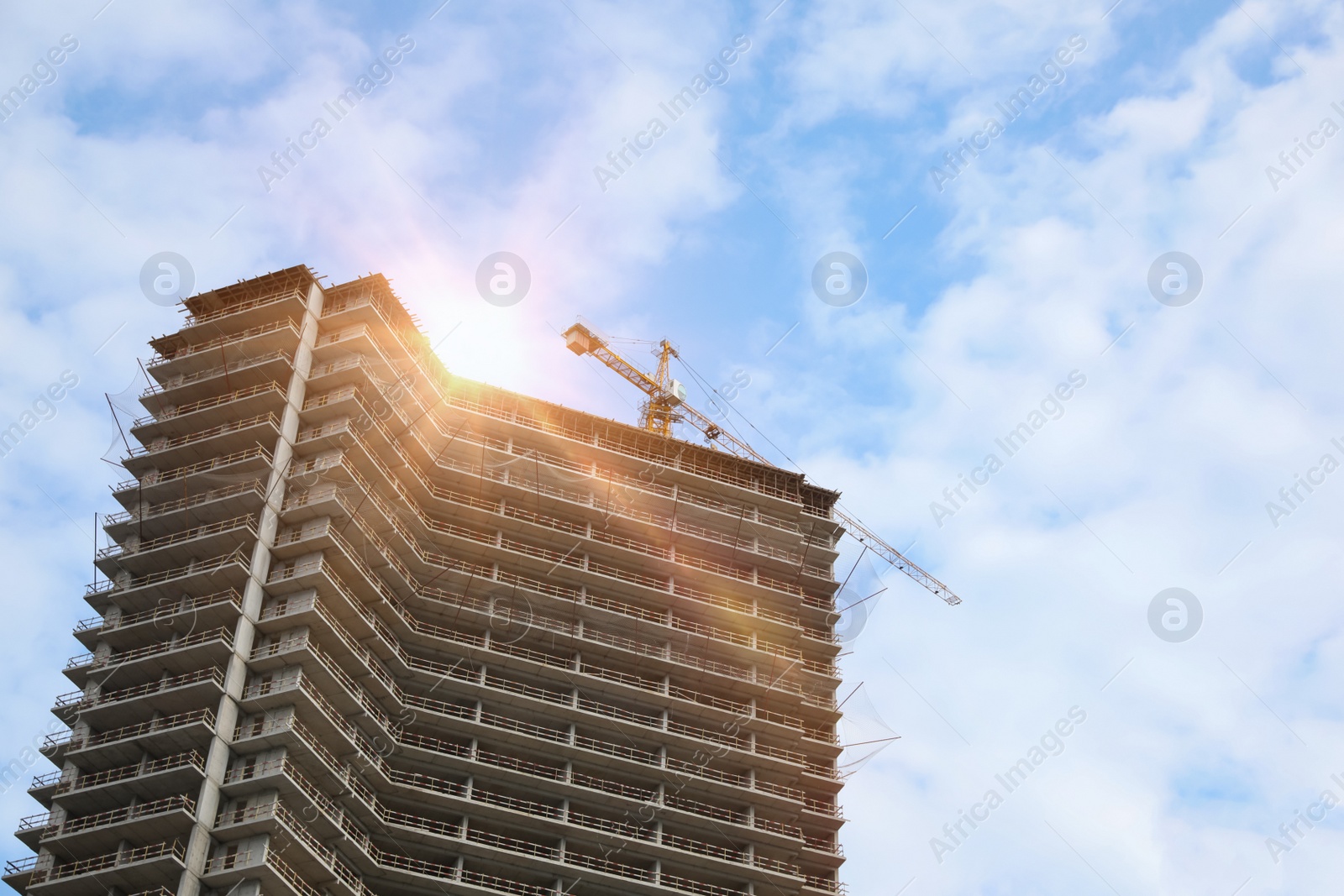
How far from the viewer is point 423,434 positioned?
96625 mm

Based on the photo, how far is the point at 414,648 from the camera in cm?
9006

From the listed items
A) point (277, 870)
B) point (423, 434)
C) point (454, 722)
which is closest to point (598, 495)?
point (423, 434)

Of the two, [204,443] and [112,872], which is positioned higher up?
[204,443]

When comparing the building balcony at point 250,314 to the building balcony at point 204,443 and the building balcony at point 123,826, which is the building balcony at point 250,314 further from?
the building balcony at point 123,826

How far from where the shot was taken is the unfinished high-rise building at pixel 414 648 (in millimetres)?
77375

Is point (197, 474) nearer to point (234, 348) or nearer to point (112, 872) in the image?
point (234, 348)

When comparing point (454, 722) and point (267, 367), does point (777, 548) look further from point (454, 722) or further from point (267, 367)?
point (267, 367)

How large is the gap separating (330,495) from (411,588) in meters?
8.73

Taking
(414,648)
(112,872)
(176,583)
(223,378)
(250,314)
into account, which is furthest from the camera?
(250,314)

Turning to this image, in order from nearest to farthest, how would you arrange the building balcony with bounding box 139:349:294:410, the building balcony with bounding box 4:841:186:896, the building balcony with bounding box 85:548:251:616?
the building balcony with bounding box 4:841:186:896, the building balcony with bounding box 85:548:251:616, the building balcony with bounding box 139:349:294:410

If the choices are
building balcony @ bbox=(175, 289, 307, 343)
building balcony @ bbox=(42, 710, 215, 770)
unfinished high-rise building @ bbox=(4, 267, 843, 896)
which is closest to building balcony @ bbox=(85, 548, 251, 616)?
unfinished high-rise building @ bbox=(4, 267, 843, 896)

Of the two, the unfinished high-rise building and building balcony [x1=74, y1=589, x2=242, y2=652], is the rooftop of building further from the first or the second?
building balcony [x1=74, y1=589, x2=242, y2=652]

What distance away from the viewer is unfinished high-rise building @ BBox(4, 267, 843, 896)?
254 ft

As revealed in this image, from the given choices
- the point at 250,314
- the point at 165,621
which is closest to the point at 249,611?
the point at 165,621
